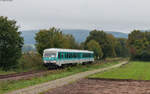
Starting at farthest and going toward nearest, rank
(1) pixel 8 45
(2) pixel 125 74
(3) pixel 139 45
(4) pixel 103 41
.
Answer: (3) pixel 139 45
(4) pixel 103 41
(1) pixel 8 45
(2) pixel 125 74

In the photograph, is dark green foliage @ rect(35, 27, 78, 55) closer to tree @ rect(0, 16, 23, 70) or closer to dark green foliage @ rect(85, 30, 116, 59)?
tree @ rect(0, 16, 23, 70)

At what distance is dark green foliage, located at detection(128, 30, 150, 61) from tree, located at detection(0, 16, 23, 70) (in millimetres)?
57903

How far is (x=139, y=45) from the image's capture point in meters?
85.6

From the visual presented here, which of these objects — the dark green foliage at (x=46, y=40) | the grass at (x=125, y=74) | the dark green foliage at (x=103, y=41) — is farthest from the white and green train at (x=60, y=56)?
the dark green foliage at (x=103, y=41)

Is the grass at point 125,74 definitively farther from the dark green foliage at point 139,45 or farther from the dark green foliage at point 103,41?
the dark green foliage at point 103,41

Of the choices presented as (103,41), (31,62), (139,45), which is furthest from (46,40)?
(139,45)

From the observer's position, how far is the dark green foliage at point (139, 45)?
80.7 metres

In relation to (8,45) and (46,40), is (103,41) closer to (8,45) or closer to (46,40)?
(46,40)

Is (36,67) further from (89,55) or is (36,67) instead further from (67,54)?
(89,55)

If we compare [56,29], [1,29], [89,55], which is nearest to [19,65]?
[1,29]

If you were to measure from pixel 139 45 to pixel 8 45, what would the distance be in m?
63.8

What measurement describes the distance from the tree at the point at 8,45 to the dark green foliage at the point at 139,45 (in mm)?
57903

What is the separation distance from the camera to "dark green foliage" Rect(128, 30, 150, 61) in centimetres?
8069

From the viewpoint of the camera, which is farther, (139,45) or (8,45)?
(139,45)
